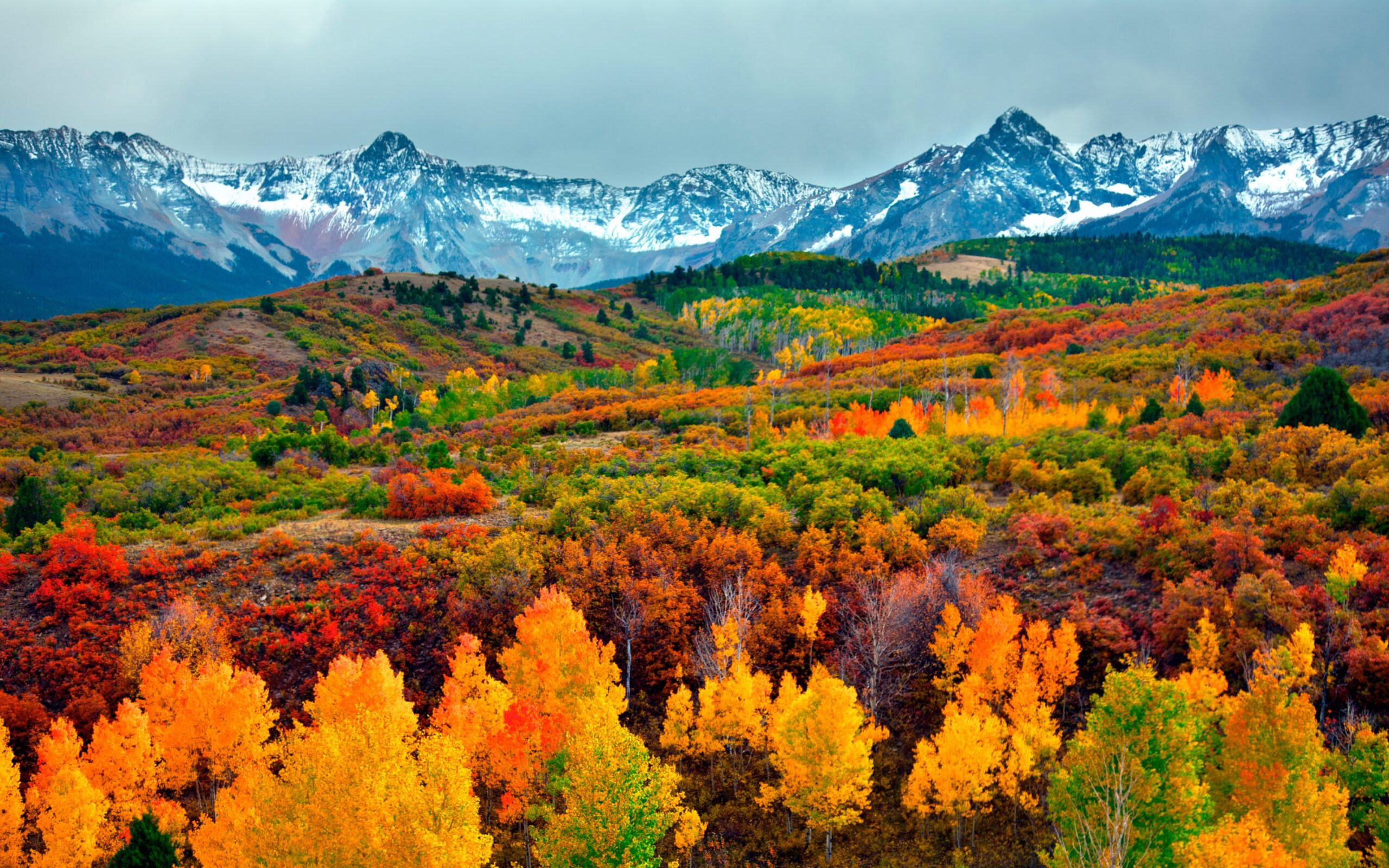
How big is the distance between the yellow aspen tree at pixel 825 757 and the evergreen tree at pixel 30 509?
123 feet

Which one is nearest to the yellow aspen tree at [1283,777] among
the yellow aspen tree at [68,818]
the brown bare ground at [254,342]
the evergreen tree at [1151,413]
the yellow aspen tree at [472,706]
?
the yellow aspen tree at [472,706]

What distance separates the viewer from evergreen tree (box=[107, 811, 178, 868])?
19811 mm

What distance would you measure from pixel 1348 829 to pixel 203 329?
136 m

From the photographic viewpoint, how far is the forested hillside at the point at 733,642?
18.1 meters

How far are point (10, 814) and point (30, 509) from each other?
22.5m

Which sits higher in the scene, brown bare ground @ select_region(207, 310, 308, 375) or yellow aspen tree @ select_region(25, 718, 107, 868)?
brown bare ground @ select_region(207, 310, 308, 375)

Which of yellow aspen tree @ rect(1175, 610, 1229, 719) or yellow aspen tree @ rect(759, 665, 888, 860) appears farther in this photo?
yellow aspen tree @ rect(759, 665, 888, 860)

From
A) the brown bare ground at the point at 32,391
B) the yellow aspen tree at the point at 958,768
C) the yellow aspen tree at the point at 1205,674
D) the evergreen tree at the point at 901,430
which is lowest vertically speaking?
the yellow aspen tree at the point at 958,768

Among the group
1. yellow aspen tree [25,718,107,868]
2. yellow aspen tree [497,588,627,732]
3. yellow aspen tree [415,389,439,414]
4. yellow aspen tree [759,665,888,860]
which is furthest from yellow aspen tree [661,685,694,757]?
yellow aspen tree [415,389,439,414]

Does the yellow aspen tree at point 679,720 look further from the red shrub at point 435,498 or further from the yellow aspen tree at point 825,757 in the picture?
the red shrub at point 435,498

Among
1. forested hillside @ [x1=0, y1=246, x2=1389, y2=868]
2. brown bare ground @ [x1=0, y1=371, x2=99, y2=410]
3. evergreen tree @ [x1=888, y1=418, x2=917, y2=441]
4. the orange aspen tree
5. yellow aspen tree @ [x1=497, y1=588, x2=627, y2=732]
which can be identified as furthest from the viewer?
brown bare ground @ [x1=0, y1=371, x2=99, y2=410]

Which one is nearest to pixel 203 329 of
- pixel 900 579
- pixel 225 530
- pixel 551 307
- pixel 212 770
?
pixel 551 307

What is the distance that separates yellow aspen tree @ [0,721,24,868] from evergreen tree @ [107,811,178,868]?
362 cm

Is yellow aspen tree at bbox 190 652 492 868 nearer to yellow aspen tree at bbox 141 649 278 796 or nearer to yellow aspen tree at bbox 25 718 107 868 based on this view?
yellow aspen tree at bbox 25 718 107 868
